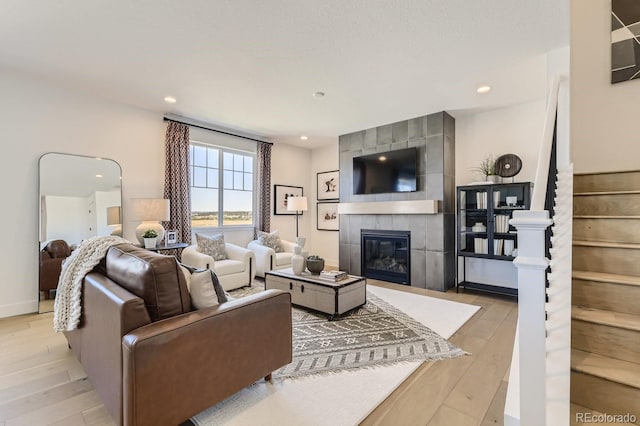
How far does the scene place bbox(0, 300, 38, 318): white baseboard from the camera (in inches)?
121

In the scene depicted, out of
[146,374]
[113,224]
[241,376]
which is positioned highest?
[113,224]

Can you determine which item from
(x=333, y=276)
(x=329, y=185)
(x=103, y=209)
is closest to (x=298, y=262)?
(x=333, y=276)

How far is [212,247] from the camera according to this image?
4.15 meters

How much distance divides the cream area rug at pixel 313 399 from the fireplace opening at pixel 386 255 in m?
2.47

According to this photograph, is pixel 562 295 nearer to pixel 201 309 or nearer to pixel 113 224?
pixel 201 309

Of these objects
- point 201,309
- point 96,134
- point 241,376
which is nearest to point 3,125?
point 96,134

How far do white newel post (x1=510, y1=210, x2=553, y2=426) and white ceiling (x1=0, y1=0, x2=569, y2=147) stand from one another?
72.1 inches

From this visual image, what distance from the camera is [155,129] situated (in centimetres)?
412

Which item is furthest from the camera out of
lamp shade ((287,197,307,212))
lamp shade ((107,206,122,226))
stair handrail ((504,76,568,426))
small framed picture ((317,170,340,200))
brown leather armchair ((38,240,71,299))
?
small framed picture ((317,170,340,200))

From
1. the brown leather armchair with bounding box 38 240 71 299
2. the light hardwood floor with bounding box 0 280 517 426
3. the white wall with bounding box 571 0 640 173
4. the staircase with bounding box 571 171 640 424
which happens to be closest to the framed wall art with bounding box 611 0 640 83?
the white wall with bounding box 571 0 640 173

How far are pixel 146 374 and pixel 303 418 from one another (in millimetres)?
844

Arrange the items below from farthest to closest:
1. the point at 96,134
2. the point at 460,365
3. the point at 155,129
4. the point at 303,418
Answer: the point at 155,129, the point at 96,134, the point at 460,365, the point at 303,418

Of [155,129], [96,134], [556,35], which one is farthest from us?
[155,129]

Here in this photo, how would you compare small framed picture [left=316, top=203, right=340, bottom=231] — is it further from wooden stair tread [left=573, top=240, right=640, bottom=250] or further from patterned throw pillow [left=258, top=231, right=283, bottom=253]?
wooden stair tread [left=573, top=240, right=640, bottom=250]
